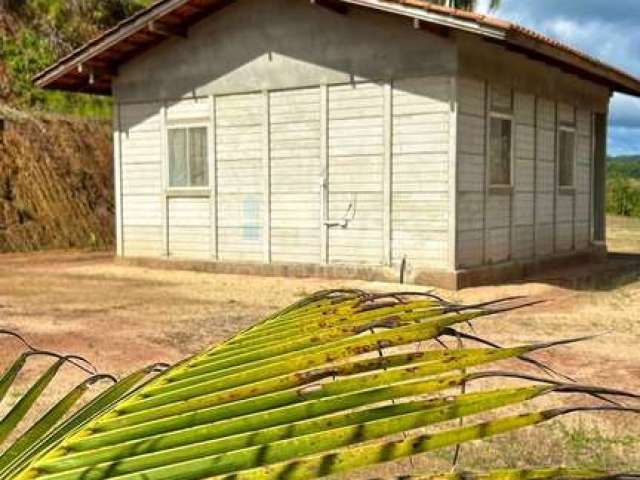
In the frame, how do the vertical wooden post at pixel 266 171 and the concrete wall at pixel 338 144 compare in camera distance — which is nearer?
the concrete wall at pixel 338 144

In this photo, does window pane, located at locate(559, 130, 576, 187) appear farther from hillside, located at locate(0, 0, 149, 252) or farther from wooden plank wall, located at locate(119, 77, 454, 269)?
hillside, located at locate(0, 0, 149, 252)

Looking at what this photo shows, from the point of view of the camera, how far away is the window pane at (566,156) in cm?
1521

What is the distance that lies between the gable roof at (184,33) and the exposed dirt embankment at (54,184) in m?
2.17

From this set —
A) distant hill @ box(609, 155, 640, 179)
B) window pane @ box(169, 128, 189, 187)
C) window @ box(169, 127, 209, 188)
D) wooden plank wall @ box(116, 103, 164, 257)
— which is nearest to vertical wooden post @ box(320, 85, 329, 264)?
window @ box(169, 127, 209, 188)

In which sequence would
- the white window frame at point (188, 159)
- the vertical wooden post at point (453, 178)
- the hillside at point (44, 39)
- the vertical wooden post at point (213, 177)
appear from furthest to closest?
the hillside at point (44, 39) < the white window frame at point (188, 159) < the vertical wooden post at point (213, 177) < the vertical wooden post at point (453, 178)

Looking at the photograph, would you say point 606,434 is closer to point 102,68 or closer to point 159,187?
point 159,187

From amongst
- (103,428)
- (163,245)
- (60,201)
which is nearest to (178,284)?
(163,245)

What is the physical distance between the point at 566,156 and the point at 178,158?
7.05m

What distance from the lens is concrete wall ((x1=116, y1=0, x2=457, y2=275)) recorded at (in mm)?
11945

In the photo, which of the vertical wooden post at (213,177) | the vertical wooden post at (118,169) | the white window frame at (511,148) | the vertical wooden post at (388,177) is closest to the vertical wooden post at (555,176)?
the white window frame at (511,148)

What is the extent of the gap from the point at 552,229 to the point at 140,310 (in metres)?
7.97

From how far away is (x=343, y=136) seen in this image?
1256cm

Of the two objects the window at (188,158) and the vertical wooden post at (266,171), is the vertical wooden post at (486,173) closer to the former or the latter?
Answer: the vertical wooden post at (266,171)

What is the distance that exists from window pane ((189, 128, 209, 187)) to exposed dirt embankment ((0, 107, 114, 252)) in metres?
4.71
